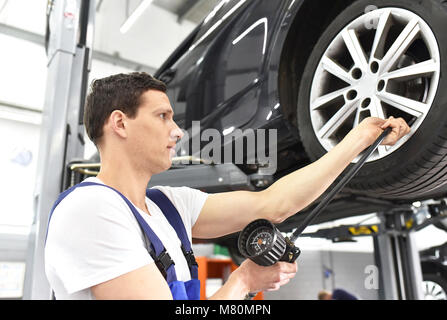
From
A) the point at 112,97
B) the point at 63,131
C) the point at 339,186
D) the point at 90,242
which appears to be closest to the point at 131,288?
the point at 90,242

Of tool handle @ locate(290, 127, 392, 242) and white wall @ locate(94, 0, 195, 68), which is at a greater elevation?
white wall @ locate(94, 0, 195, 68)

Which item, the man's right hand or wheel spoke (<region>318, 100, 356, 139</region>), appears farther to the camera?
wheel spoke (<region>318, 100, 356, 139</region>)

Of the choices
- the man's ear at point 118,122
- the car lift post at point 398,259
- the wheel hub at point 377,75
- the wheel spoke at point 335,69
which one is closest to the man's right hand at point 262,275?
the man's ear at point 118,122

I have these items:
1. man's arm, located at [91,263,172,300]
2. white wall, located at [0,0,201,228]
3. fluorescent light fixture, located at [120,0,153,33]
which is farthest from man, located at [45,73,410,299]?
white wall, located at [0,0,201,228]

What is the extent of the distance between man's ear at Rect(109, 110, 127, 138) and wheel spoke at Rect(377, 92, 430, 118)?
606mm

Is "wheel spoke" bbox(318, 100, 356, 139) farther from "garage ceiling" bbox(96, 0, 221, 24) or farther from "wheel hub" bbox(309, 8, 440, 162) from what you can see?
"garage ceiling" bbox(96, 0, 221, 24)

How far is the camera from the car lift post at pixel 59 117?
63.3 inches

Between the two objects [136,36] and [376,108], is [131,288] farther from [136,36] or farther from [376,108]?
[136,36]

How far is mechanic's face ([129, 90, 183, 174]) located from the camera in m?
0.72

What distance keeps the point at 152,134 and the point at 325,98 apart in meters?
0.54

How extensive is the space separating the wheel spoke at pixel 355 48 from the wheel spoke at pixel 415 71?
0.26 ft

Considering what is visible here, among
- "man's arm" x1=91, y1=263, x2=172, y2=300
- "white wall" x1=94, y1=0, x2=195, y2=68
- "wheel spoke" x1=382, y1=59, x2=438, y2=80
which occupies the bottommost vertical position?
"man's arm" x1=91, y1=263, x2=172, y2=300

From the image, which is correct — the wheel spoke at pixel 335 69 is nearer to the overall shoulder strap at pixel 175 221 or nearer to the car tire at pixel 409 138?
the car tire at pixel 409 138

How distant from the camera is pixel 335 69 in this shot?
3.39ft
